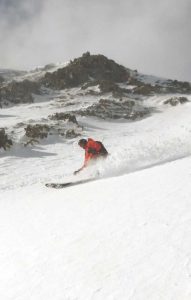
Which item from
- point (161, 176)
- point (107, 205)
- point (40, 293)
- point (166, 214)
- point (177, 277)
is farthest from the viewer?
point (161, 176)

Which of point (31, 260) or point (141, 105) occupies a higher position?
point (141, 105)

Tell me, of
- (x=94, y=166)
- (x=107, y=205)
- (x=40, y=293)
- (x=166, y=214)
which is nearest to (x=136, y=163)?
(x=94, y=166)

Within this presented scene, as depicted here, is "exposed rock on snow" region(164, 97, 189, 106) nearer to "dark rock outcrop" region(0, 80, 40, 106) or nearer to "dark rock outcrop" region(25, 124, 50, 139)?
"dark rock outcrop" region(0, 80, 40, 106)

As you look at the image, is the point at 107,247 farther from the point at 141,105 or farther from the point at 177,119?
the point at 141,105

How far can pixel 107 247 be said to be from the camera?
225 inches

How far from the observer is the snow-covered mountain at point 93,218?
15.7 ft

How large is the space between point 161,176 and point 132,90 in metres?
28.3

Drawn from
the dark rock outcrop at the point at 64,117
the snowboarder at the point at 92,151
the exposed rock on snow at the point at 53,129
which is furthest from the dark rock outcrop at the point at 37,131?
the snowboarder at the point at 92,151

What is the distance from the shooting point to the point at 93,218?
729 cm

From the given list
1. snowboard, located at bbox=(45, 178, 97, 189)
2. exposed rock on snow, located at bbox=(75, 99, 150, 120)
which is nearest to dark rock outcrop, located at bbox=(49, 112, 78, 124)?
exposed rock on snow, located at bbox=(75, 99, 150, 120)

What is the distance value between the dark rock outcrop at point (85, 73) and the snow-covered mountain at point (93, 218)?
58.1ft

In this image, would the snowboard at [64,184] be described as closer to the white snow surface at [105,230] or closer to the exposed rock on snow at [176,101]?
the white snow surface at [105,230]

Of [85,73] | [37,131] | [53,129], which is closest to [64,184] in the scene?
[37,131]

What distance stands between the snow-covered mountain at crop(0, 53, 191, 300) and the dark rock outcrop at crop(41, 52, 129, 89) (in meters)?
17.7
